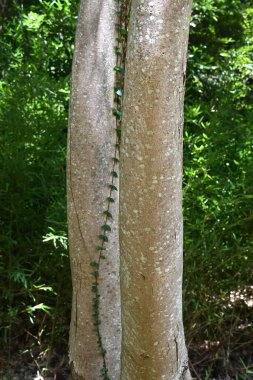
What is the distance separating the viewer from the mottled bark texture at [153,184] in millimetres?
2229

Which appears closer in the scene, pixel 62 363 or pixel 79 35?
pixel 79 35

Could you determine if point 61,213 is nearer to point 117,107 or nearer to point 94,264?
point 94,264

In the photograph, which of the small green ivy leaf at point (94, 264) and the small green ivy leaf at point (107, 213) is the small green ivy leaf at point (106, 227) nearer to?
the small green ivy leaf at point (107, 213)

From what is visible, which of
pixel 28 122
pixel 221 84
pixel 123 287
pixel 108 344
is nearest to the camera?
pixel 123 287

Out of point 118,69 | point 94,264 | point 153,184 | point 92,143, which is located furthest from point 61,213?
point 153,184

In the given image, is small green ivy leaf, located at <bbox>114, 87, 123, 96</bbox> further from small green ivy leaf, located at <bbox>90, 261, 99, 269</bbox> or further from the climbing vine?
small green ivy leaf, located at <bbox>90, 261, 99, 269</bbox>

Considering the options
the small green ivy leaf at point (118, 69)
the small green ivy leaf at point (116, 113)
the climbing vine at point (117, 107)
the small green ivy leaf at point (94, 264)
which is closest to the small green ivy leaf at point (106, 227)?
the climbing vine at point (117, 107)

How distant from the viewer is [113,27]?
2.98 metres

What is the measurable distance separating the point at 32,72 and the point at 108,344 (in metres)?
1.70

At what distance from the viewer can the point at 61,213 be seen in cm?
370

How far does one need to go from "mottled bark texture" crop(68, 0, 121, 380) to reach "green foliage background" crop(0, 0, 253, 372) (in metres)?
0.49

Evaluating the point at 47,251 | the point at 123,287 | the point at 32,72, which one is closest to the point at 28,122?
the point at 32,72

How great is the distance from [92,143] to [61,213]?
828 mm

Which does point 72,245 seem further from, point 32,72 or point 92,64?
point 32,72
